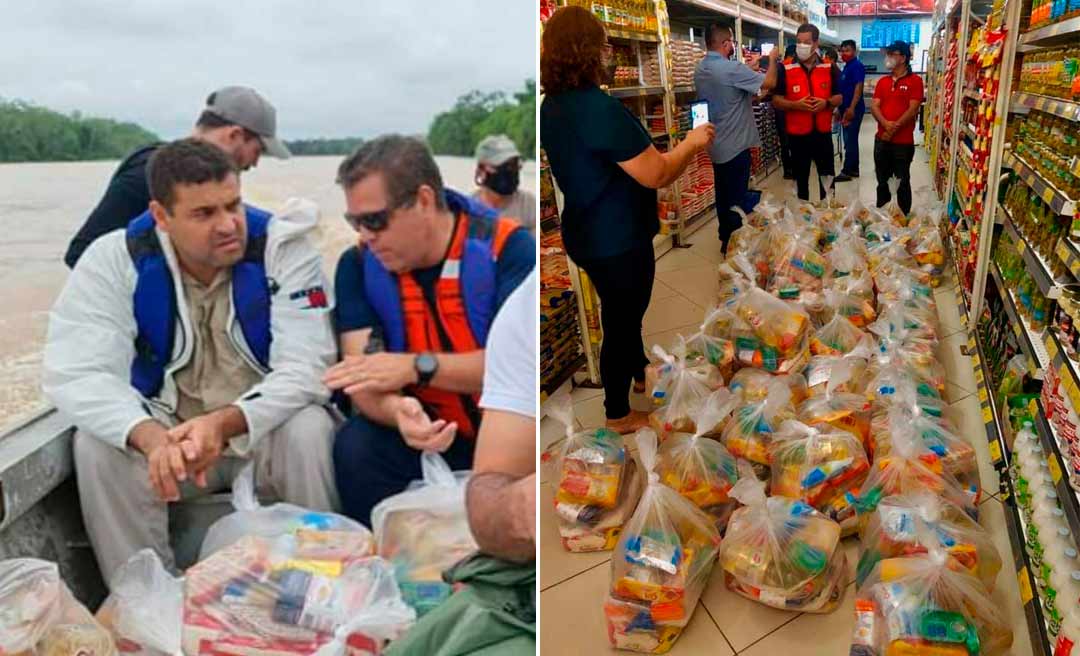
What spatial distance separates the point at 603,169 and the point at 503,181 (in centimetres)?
139

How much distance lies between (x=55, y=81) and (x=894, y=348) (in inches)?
96.9

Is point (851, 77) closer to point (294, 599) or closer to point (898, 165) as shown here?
point (898, 165)

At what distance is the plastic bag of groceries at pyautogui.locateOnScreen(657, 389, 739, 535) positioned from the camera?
206 centimetres

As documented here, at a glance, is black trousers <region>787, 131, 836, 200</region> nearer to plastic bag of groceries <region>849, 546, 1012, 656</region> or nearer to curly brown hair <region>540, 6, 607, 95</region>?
curly brown hair <region>540, 6, 607, 95</region>

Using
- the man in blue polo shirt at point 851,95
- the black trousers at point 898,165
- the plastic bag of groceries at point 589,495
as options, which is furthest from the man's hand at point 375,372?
the man in blue polo shirt at point 851,95

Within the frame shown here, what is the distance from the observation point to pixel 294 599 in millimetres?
1057

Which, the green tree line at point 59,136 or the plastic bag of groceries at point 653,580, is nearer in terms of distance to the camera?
the green tree line at point 59,136

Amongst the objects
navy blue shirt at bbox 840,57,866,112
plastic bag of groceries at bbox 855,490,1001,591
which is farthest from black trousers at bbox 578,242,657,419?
navy blue shirt at bbox 840,57,866,112

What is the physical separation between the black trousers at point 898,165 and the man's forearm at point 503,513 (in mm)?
4985

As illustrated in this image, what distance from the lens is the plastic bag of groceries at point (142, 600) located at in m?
1.04

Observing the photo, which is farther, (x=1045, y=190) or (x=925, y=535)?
(x=1045, y=190)

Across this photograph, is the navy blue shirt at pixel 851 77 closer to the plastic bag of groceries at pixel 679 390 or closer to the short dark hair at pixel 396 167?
the plastic bag of groceries at pixel 679 390

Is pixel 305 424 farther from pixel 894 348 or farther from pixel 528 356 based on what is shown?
pixel 894 348

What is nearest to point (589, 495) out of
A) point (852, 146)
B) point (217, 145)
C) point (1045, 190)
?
point (217, 145)
